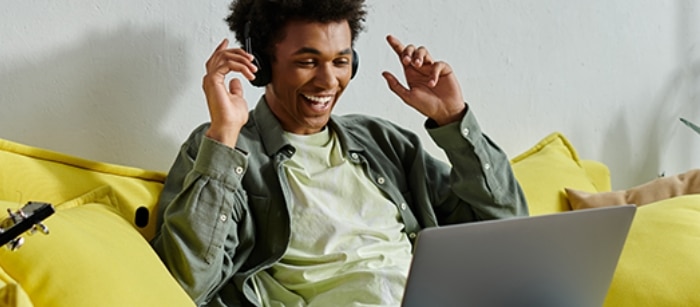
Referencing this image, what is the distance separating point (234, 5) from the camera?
1.72 metres

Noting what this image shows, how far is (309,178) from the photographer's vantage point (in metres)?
1.64

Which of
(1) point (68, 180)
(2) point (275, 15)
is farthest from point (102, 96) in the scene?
(2) point (275, 15)

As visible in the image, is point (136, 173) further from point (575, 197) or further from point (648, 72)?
point (648, 72)

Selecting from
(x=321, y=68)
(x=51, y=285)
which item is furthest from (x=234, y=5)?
(x=51, y=285)

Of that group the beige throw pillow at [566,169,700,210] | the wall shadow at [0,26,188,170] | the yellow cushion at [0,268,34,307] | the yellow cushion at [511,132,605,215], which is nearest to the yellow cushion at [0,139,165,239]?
the wall shadow at [0,26,188,170]

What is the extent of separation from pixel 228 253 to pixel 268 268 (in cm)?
9

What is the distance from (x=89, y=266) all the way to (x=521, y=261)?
1.80 feet

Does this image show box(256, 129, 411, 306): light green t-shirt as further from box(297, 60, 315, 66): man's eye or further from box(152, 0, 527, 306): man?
box(297, 60, 315, 66): man's eye

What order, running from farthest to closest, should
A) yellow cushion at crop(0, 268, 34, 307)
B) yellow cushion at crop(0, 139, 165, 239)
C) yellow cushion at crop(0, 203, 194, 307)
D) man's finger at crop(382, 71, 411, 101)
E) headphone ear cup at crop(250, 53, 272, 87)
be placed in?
man's finger at crop(382, 71, 411, 101)
headphone ear cup at crop(250, 53, 272, 87)
yellow cushion at crop(0, 139, 165, 239)
yellow cushion at crop(0, 203, 194, 307)
yellow cushion at crop(0, 268, 34, 307)

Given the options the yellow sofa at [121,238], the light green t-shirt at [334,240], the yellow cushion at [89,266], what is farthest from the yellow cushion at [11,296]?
the light green t-shirt at [334,240]

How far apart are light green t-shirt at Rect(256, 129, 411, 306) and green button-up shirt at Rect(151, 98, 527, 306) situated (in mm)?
25

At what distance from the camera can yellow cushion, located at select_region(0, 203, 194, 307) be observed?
1.13m

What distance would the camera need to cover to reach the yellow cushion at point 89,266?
1134mm

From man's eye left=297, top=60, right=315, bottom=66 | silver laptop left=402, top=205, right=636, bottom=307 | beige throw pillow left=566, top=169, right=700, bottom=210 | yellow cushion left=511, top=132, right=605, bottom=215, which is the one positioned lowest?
beige throw pillow left=566, top=169, right=700, bottom=210
